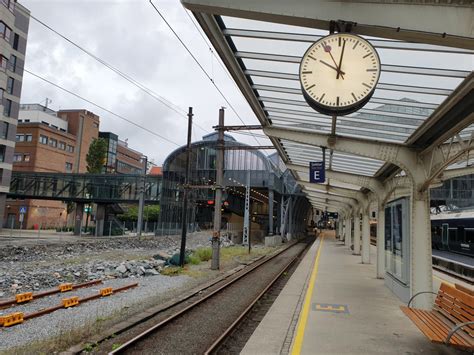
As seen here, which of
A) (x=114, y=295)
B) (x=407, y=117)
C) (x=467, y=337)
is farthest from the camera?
(x=114, y=295)

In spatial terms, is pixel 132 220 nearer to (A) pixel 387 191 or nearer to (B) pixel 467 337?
(A) pixel 387 191

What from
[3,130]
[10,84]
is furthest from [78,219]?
[10,84]

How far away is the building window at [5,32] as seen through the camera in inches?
1551

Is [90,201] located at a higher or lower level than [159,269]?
higher

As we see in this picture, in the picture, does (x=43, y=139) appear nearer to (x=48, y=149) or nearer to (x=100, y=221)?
(x=48, y=149)

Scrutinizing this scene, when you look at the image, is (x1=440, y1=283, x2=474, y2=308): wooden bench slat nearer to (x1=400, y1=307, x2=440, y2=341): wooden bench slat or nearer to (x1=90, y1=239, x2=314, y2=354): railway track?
(x1=400, y1=307, x2=440, y2=341): wooden bench slat

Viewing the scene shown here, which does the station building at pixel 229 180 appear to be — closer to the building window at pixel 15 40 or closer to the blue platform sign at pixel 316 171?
the building window at pixel 15 40

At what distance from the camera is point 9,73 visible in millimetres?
43312

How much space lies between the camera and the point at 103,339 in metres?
7.34

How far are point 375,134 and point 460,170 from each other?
2.93 meters

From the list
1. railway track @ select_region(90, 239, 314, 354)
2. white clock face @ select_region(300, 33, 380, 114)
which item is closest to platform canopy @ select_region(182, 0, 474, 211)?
white clock face @ select_region(300, 33, 380, 114)

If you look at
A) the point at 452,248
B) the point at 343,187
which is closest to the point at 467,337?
the point at 343,187

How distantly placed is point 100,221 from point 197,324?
4185 centimetres

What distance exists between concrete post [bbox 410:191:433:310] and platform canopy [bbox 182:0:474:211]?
73cm
